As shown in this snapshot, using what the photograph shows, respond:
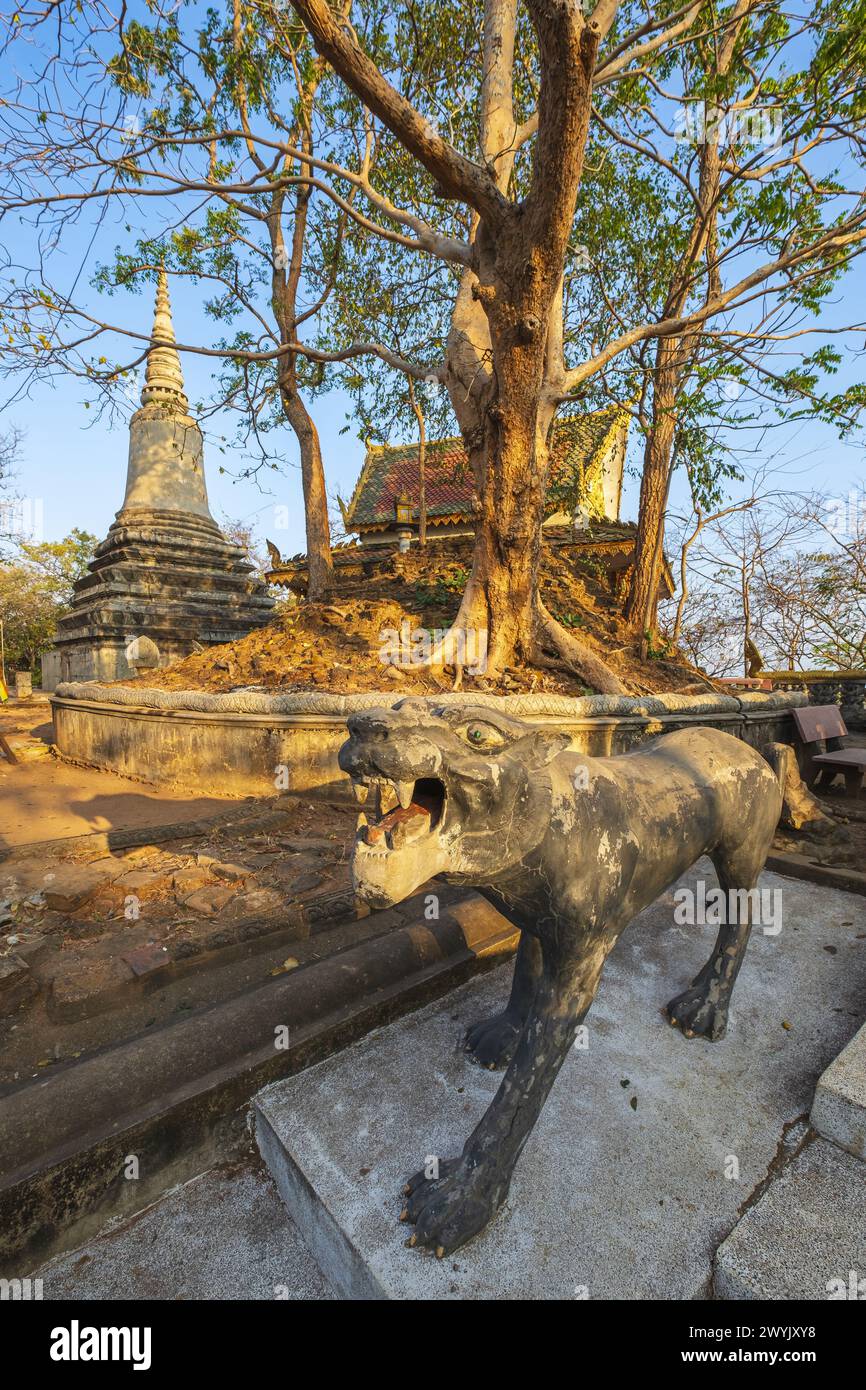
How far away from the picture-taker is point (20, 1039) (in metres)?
2.32

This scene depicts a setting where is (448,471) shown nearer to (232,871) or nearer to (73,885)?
(232,871)

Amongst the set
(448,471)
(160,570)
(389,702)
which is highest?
(448,471)

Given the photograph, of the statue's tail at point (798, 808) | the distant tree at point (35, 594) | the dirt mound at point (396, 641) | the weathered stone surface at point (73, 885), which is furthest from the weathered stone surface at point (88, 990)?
the distant tree at point (35, 594)

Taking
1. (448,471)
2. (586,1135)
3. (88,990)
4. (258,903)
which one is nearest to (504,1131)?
(586,1135)

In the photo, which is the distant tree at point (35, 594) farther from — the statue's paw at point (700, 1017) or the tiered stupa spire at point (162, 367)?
the statue's paw at point (700, 1017)

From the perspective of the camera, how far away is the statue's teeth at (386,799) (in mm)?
1301

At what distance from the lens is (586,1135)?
1.81 metres

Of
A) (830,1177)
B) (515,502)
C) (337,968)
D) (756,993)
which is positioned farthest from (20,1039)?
(515,502)

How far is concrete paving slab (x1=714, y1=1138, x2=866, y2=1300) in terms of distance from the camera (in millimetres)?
1384

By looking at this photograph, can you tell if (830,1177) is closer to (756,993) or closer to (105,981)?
(756,993)

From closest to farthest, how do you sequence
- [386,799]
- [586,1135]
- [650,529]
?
1. [386,799]
2. [586,1135]
3. [650,529]

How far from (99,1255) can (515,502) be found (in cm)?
643

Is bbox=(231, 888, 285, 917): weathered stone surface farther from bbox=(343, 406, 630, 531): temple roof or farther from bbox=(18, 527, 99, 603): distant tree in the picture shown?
bbox=(18, 527, 99, 603): distant tree
